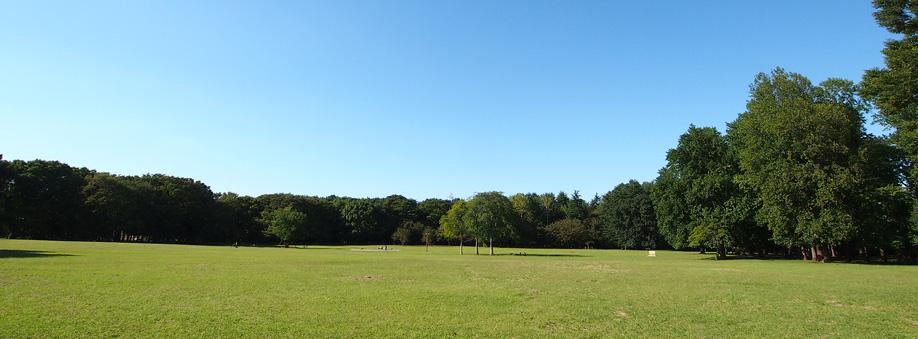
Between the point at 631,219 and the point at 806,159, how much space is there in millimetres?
71022

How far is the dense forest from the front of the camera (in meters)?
43.1

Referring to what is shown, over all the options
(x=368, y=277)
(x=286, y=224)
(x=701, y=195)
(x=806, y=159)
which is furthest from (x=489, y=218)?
(x=286, y=224)

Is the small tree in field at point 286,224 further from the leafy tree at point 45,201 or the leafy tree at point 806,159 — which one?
the leafy tree at point 806,159

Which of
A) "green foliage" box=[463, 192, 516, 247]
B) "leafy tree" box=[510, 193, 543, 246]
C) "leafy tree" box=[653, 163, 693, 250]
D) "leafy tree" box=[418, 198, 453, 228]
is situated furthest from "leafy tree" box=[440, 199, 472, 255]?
"leafy tree" box=[418, 198, 453, 228]

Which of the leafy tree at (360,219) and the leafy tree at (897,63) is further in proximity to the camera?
the leafy tree at (360,219)

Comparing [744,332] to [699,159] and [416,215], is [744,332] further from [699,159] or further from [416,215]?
[416,215]

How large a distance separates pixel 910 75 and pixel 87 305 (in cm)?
3558

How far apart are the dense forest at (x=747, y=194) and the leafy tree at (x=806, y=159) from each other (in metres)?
0.12

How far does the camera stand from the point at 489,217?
66375 mm

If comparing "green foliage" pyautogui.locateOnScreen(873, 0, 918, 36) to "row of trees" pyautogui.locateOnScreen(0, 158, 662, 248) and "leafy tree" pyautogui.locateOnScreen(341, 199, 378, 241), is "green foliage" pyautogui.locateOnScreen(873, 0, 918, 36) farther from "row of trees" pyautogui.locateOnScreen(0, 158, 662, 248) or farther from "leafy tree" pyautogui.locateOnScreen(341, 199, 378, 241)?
"leafy tree" pyautogui.locateOnScreen(341, 199, 378, 241)

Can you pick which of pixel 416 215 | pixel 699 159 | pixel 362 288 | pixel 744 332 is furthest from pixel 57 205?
pixel 744 332

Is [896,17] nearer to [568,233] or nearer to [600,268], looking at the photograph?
[600,268]

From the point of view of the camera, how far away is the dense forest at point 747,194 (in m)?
43.1

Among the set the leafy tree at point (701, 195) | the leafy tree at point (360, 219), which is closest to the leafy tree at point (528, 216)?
the leafy tree at point (360, 219)
